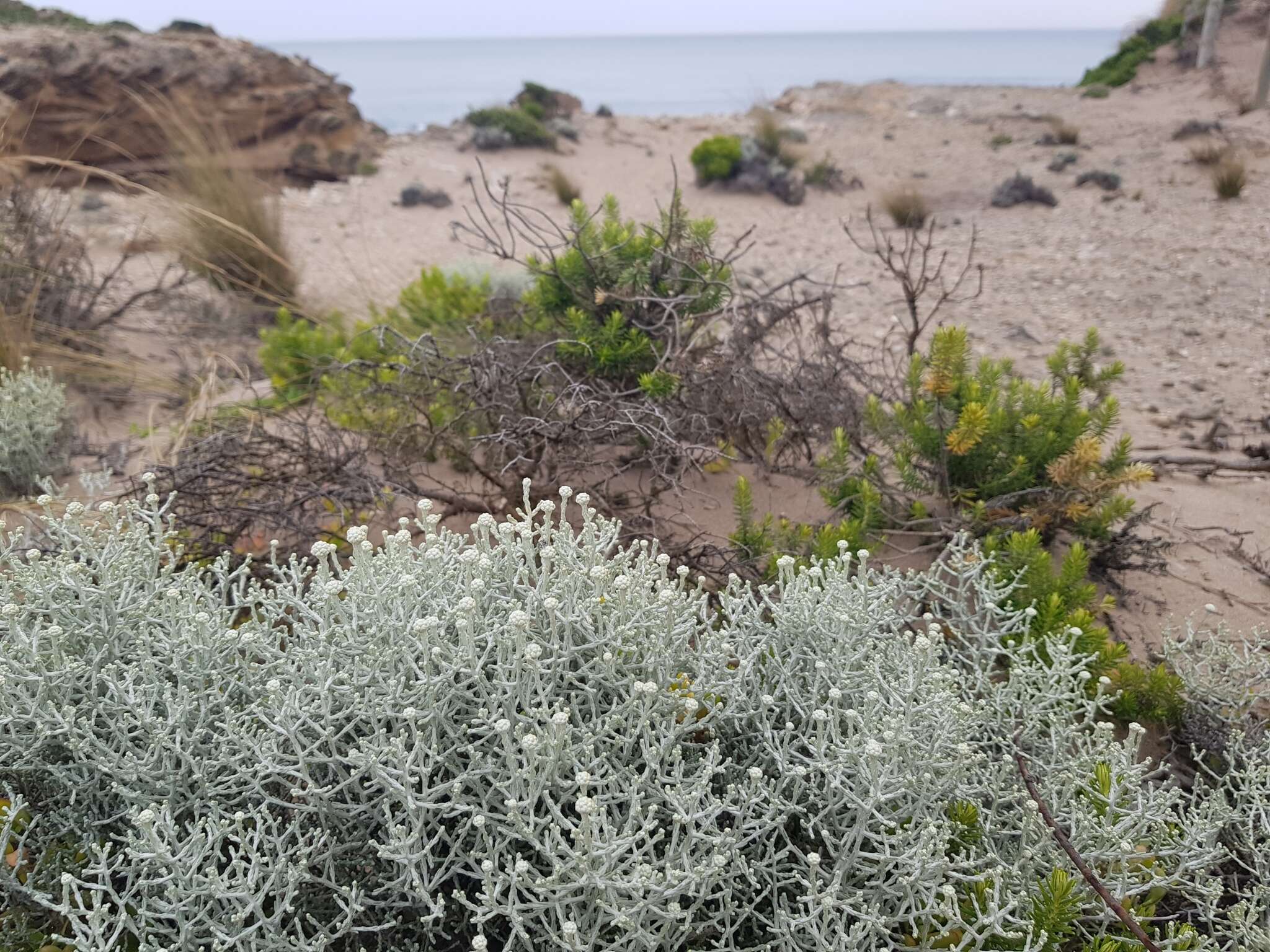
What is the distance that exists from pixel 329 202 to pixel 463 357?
8407mm

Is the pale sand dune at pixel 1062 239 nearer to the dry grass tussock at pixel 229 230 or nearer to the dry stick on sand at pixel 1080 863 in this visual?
the dry grass tussock at pixel 229 230

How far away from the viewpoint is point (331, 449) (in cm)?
371

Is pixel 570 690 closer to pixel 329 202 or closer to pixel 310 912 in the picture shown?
pixel 310 912

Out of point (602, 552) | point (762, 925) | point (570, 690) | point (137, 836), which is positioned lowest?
point (762, 925)

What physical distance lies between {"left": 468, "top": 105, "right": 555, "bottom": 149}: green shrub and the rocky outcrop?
112 inches

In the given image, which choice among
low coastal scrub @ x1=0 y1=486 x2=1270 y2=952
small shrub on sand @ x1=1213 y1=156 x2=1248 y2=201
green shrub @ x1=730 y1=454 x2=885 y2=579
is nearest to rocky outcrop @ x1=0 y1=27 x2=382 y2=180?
green shrub @ x1=730 y1=454 x2=885 y2=579

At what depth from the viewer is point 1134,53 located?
1858cm

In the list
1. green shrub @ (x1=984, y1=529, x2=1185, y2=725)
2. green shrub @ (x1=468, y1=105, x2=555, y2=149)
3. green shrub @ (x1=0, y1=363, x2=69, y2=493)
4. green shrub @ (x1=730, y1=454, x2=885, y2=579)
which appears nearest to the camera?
green shrub @ (x1=984, y1=529, x2=1185, y2=725)

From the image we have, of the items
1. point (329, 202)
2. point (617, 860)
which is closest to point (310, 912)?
point (617, 860)

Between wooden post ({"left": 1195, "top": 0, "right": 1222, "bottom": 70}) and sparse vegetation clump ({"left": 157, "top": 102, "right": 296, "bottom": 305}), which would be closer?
sparse vegetation clump ({"left": 157, "top": 102, "right": 296, "bottom": 305})

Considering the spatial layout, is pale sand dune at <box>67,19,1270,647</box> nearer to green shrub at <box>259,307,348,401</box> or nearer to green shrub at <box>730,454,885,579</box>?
green shrub at <box>730,454,885,579</box>

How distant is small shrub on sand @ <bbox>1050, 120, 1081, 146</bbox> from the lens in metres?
12.4

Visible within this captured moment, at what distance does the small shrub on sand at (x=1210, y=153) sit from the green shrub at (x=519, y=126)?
908cm

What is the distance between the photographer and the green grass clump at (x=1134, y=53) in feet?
58.1
